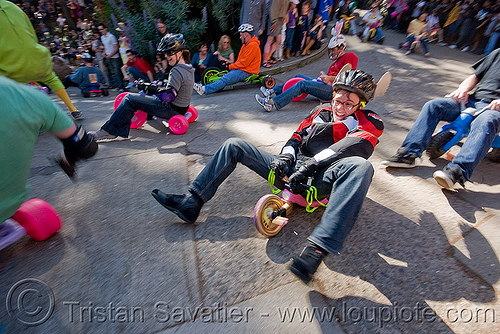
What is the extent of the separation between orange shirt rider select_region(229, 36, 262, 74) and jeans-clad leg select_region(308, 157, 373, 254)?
4930 millimetres

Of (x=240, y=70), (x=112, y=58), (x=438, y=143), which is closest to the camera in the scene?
(x=438, y=143)

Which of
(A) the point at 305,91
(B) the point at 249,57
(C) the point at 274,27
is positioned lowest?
(A) the point at 305,91

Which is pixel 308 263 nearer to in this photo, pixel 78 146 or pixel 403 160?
pixel 78 146

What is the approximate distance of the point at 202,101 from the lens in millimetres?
6078

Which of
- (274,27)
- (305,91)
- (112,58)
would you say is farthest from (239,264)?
(112,58)

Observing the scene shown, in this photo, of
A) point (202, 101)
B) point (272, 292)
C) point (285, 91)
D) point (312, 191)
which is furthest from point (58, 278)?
point (202, 101)

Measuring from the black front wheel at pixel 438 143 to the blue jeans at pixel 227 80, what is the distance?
14.4 feet

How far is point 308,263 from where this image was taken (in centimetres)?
160

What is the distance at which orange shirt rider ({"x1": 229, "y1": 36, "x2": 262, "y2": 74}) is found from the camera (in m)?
5.93

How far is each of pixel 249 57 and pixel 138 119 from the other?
3105mm

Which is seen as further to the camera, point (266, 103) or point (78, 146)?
point (266, 103)

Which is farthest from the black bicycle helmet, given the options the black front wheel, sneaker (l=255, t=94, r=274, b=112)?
the black front wheel

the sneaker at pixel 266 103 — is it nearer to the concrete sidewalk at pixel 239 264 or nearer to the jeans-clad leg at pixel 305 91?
the jeans-clad leg at pixel 305 91

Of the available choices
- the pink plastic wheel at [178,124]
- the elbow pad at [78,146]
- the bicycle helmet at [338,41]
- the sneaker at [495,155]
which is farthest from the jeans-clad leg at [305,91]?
the elbow pad at [78,146]
